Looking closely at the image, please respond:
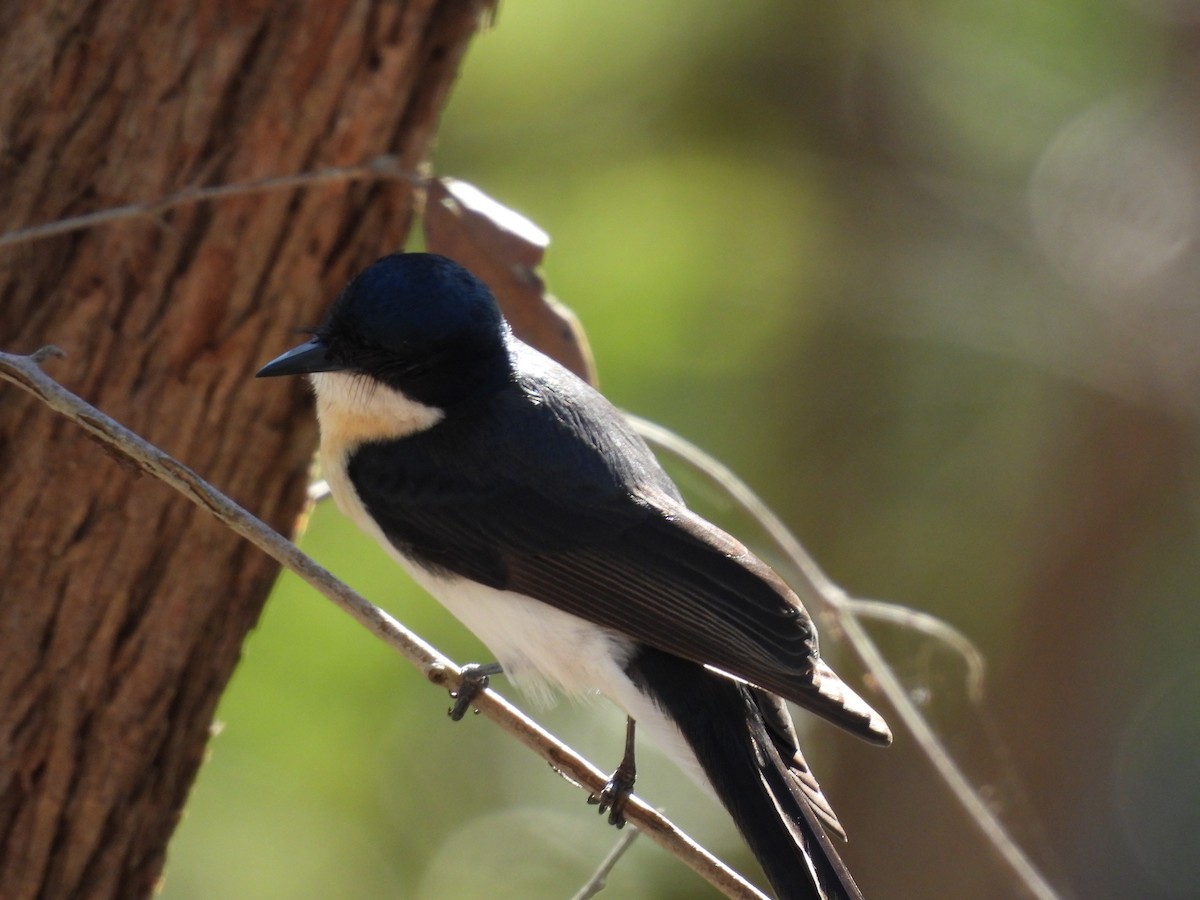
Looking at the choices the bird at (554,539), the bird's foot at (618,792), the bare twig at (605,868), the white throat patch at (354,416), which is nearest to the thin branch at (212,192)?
the bird at (554,539)

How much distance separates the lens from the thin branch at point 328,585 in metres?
2.20

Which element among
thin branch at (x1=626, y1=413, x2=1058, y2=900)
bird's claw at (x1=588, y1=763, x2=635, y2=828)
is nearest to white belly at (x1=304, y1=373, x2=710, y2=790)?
bird's claw at (x1=588, y1=763, x2=635, y2=828)

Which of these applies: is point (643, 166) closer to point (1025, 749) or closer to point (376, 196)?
point (1025, 749)

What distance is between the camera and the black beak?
2.79 m

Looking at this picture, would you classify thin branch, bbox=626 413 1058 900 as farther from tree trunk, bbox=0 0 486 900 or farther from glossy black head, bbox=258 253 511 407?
tree trunk, bbox=0 0 486 900

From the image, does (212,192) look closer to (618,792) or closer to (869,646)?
(618,792)

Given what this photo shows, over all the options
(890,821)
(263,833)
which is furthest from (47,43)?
(890,821)

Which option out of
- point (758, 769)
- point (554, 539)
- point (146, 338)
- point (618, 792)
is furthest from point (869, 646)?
point (146, 338)

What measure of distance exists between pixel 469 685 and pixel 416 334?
2.61ft

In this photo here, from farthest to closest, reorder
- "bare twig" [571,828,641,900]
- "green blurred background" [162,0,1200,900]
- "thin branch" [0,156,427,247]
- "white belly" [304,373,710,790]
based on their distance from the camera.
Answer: "green blurred background" [162,0,1200,900] → "white belly" [304,373,710,790] → "thin branch" [0,156,427,247] → "bare twig" [571,828,641,900]

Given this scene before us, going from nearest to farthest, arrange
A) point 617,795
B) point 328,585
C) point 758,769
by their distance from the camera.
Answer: point 328,585, point 758,769, point 617,795

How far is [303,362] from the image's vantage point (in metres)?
2.85

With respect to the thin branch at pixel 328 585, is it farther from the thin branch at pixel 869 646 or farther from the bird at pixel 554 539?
the thin branch at pixel 869 646

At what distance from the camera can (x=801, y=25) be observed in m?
7.86
